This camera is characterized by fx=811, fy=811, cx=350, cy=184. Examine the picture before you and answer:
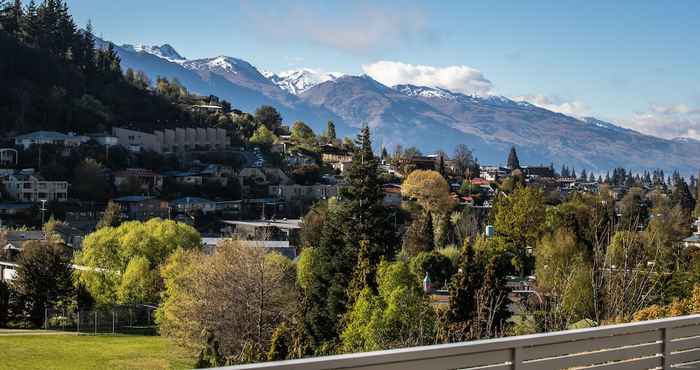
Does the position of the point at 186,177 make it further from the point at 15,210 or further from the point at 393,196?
the point at 393,196

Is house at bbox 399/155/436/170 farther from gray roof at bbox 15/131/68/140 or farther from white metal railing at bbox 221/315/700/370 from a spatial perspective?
white metal railing at bbox 221/315/700/370

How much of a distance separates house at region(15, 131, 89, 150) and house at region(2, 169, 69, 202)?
7.66m

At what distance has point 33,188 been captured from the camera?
205 feet

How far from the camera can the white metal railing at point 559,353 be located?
13.1ft

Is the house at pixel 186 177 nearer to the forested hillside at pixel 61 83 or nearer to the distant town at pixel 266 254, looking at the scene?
the distant town at pixel 266 254

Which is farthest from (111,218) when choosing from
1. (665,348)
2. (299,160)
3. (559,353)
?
(559,353)

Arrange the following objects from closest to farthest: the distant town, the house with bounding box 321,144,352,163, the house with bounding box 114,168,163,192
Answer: the distant town → the house with bounding box 114,168,163,192 → the house with bounding box 321,144,352,163

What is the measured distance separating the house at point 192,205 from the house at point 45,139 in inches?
514

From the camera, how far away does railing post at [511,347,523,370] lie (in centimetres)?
459

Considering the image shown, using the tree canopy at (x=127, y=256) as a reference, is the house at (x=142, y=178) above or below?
above

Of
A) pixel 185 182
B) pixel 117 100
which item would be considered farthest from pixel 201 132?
pixel 185 182

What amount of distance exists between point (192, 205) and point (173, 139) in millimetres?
21717

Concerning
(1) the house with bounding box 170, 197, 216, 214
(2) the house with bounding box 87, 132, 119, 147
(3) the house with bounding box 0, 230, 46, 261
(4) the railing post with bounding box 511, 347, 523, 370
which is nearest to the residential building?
(2) the house with bounding box 87, 132, 119, 147

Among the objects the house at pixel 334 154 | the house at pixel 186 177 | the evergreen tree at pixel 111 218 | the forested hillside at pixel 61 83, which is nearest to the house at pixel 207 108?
the forested hillside at pixel 61 83
